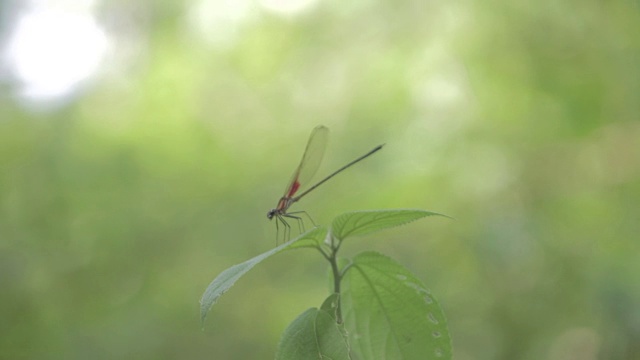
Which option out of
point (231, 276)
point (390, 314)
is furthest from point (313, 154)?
point (231, 276)

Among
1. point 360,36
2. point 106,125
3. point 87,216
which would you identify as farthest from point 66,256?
point 360,36

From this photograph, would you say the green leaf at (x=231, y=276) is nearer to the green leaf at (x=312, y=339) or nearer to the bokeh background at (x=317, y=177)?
the green leaf at (x=312, y=339)

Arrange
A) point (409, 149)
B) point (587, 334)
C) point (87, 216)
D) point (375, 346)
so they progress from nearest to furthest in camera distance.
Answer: point (375, 346) < point (587, 334) < point (87, 216) < point (409, 149)

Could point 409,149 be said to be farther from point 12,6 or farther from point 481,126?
point 12,6

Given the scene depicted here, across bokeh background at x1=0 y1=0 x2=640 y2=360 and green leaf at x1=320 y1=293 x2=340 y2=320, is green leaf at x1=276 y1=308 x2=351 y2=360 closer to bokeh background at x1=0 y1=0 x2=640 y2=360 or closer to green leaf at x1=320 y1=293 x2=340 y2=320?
green leaf at x1=320 y1=293 x2=340 y2=320

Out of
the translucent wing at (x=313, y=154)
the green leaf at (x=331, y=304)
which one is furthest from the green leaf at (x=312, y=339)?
the translucent wing at (x=313, y=154)

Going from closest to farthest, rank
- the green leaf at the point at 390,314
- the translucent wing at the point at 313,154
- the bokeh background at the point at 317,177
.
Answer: the green leaf at the point at 390,314 → the translucent wing at the point at 313,154 → the bokeh background at the point at 317,177

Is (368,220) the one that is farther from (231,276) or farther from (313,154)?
(313,154)
